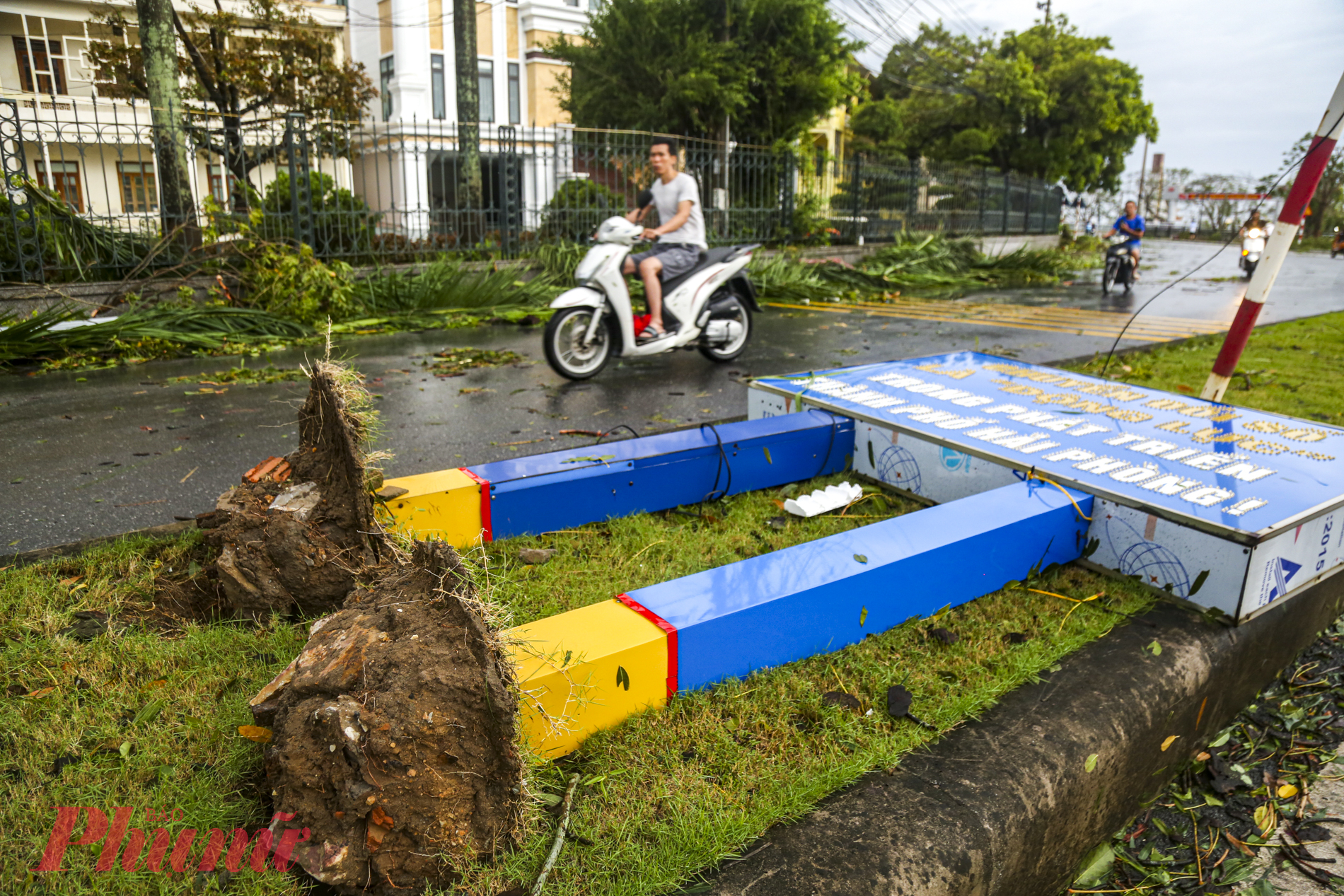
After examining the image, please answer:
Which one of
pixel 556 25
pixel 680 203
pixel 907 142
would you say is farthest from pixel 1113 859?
pixel 907 142

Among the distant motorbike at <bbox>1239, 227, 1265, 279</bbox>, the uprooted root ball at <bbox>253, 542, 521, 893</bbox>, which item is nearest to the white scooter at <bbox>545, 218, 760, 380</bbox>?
the uprooted root ball at <bbox>253, 542, 521, 893</bbox>

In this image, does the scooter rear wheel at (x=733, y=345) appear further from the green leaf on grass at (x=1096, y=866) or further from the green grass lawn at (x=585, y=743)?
the green leaf on grass at (x=1096, y=866)

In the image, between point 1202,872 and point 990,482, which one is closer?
point 1202,872

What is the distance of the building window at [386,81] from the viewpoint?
28578mm

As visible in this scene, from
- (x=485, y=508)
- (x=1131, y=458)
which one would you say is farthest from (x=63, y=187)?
(x=1131, y=458)

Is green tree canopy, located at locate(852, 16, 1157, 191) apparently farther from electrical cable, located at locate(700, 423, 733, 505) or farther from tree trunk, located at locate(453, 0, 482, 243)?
electrical cable, located at locate(700, 423, 733, 505)

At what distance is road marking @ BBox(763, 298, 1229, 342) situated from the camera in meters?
9.23

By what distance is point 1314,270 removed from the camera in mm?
21453

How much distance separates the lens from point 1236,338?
4.27 m

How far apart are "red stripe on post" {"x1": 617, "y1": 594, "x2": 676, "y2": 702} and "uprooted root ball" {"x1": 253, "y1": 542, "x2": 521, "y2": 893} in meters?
0.52

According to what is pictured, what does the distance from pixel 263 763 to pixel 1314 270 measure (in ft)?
87.0

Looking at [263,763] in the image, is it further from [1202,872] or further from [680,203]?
[680,203]

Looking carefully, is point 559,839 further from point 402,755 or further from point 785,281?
point 785,281

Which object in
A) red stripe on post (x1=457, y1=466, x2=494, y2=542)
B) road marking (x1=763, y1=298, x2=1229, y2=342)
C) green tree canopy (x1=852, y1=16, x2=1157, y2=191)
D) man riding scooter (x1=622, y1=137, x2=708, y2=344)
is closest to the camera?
red stripe on post (x1=457, y1=466, x2=494, y2=542)
